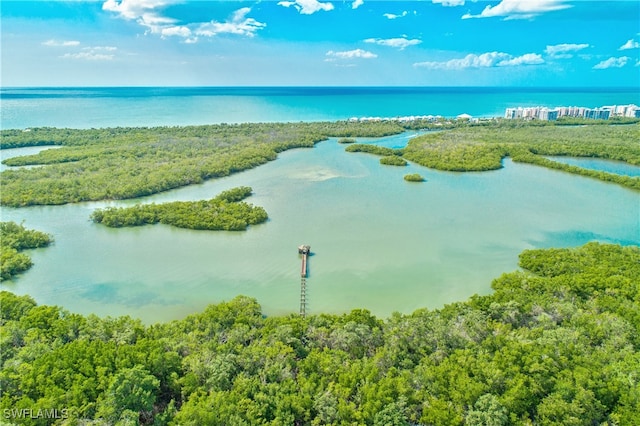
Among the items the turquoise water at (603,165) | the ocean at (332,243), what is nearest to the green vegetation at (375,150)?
the ocean at (332,243)

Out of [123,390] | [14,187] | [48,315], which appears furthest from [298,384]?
[14,187]

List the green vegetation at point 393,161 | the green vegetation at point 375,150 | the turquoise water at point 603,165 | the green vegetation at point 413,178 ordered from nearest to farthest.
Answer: the green vegetation at point 413,178 → the turquoise water at point 603,165 → the green vegetation at point 393,161 → the green vegetation at point 375,150

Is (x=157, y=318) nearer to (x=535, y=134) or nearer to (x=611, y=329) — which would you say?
(x=611, y=329)

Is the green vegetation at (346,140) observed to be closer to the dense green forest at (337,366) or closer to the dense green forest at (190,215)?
the dense green forest at (190,215)

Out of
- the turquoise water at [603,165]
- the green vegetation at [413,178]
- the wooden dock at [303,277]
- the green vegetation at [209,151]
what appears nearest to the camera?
the wooden dock at [303,277]

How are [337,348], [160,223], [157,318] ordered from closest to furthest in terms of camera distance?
1. [337,348]
2. [157,318]
3. [160,223]

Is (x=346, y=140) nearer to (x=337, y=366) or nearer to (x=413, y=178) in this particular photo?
(x=413, y=178)
